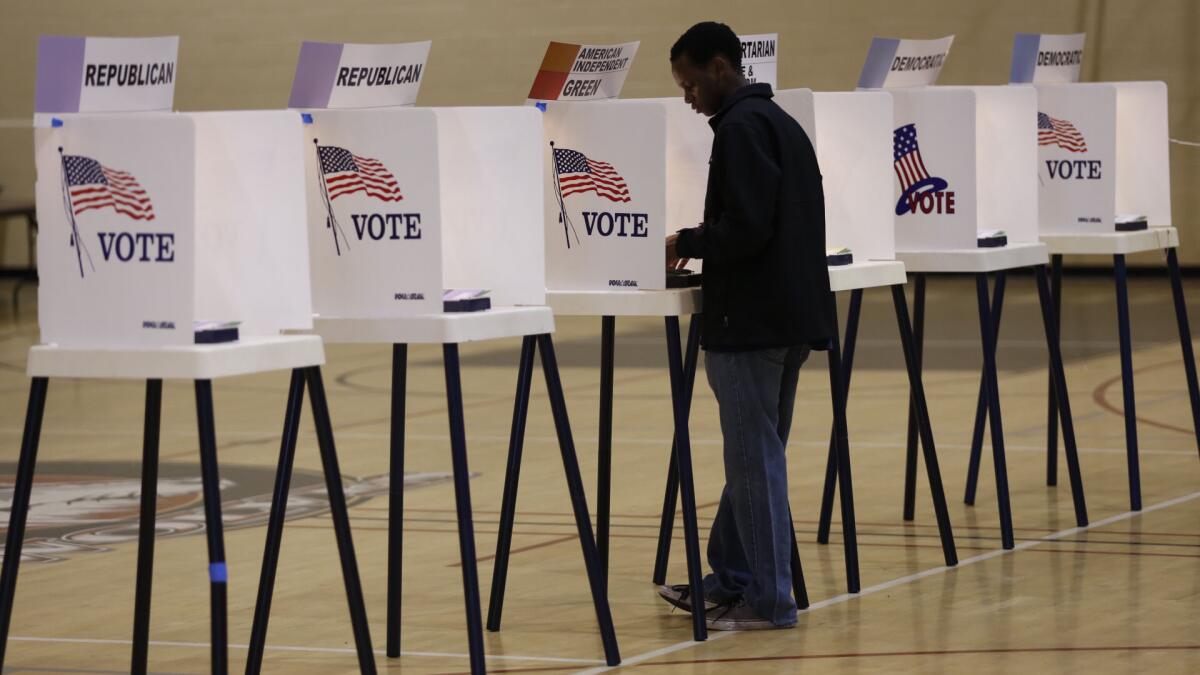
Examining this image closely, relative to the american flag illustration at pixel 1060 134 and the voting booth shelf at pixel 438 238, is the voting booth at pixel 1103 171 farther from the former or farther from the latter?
the voting booth shelf at pixel 438 238

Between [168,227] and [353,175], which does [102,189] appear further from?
[353,175]

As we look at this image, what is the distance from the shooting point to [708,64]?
5.12 metres

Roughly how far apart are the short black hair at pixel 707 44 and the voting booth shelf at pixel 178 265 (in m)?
1.25

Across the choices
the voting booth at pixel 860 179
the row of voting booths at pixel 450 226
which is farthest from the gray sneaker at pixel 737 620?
the voting booth at pixel 860 179

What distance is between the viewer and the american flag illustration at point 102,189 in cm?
405

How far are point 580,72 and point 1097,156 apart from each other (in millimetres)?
2683

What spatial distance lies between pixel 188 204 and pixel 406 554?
9.32 feet

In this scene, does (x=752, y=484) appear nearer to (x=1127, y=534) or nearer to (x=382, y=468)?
(x=1127, y=534)

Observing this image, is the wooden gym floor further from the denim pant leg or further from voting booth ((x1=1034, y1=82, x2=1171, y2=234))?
voting booth ((x1=1034, y1=82, x2=1171, y2=234))

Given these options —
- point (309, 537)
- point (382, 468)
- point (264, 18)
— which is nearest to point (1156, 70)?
point (264, 18)

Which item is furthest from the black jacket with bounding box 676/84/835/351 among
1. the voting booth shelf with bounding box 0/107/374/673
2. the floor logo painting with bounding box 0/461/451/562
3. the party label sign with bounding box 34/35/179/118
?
the floor logo painting with bounding box 0/461/451/562

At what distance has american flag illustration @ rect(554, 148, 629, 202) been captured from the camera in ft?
17.1

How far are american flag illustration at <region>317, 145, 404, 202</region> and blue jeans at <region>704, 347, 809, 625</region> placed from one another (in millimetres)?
1020

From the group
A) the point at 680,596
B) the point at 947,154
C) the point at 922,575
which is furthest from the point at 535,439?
the point at 680,596
